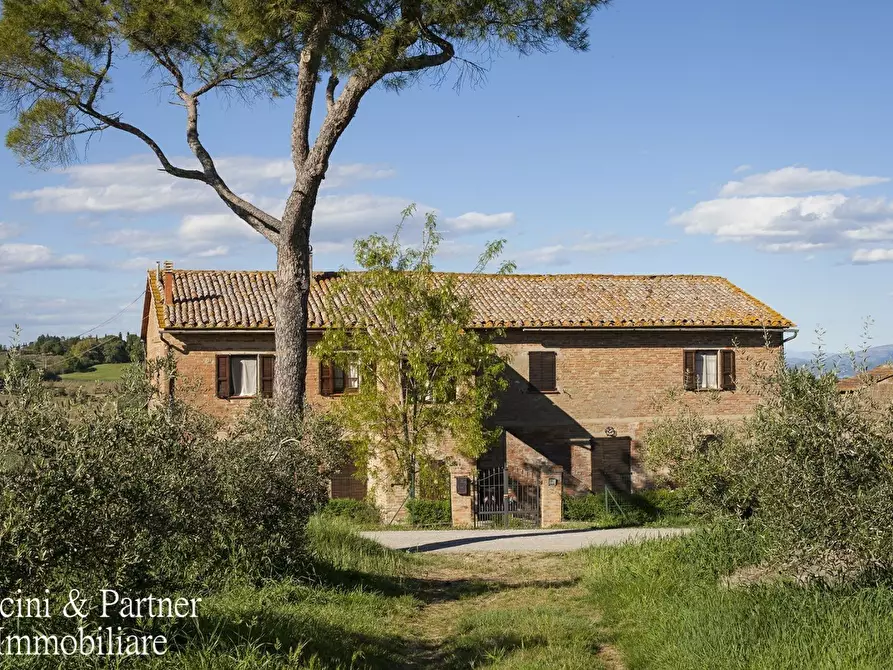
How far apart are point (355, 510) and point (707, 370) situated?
1233cm

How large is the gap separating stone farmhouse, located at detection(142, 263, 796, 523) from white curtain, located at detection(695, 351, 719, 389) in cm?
3

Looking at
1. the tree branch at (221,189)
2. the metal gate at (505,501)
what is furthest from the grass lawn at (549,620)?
the metal gate at (505,501)

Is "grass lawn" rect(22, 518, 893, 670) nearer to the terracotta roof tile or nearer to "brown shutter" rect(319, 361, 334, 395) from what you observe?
"brown shutter" rect(319, 361, 334, 395)

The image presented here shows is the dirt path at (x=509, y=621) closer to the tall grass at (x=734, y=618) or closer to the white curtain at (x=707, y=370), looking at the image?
the tall grass at (x=734, y=618)

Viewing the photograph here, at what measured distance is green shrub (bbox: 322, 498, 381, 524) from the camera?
22438mm

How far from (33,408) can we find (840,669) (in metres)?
5.90

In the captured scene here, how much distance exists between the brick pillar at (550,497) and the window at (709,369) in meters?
7.94

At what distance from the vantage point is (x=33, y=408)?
6215mm

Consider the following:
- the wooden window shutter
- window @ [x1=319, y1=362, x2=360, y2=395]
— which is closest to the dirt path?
window @ [x1=319, y1=362, x2=360, y2=395]

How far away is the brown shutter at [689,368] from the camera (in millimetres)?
28375

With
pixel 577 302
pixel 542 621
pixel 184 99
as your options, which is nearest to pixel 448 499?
pixel 577 302

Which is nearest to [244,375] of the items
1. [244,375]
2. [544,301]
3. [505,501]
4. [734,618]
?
[244,375]

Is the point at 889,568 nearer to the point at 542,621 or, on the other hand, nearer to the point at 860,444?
the point at 860,444

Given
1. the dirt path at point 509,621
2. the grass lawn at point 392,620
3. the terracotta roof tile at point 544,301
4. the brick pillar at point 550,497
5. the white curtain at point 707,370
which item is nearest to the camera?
the grass lawn at point 392,620
